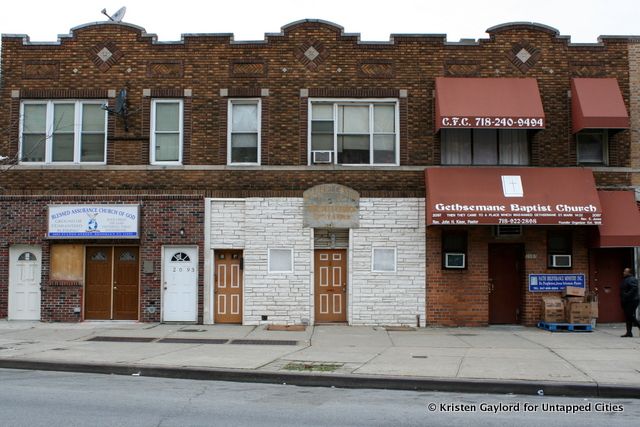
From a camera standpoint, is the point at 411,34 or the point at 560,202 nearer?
the point at 560,202

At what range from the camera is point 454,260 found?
1825 cm

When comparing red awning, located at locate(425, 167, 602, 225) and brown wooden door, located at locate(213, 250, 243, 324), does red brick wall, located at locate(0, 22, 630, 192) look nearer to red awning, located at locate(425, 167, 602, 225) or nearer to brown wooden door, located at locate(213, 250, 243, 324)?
red awning, located at locate(425, 167, 602, 225)

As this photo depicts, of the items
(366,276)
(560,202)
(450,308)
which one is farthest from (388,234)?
(560,202)

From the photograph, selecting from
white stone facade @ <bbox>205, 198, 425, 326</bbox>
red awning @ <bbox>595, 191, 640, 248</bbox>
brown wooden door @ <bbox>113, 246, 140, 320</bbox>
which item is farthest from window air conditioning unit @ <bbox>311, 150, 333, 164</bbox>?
red awning @ <bbox>595, 191, 640, 248</bbox>

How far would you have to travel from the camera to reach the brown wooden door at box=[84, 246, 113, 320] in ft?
60.7

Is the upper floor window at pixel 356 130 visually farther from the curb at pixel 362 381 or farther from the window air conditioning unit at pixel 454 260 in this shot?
the curb at pixel 362 381

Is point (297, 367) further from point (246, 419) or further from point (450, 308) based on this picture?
point (450, 308)

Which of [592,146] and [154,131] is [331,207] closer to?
[154,131]

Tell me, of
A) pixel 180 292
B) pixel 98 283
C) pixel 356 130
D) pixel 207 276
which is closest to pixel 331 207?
pixel 356 130

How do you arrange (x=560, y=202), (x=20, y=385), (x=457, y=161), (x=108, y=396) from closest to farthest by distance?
(x=108, y=396)
(x=20, y=385)
(x=560, y=202)
(x=457, y=161)

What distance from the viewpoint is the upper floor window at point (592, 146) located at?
734 inches

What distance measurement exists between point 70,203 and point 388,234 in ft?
28.1

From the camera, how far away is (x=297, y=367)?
1170cm

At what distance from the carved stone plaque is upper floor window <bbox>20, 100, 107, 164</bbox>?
579cm
